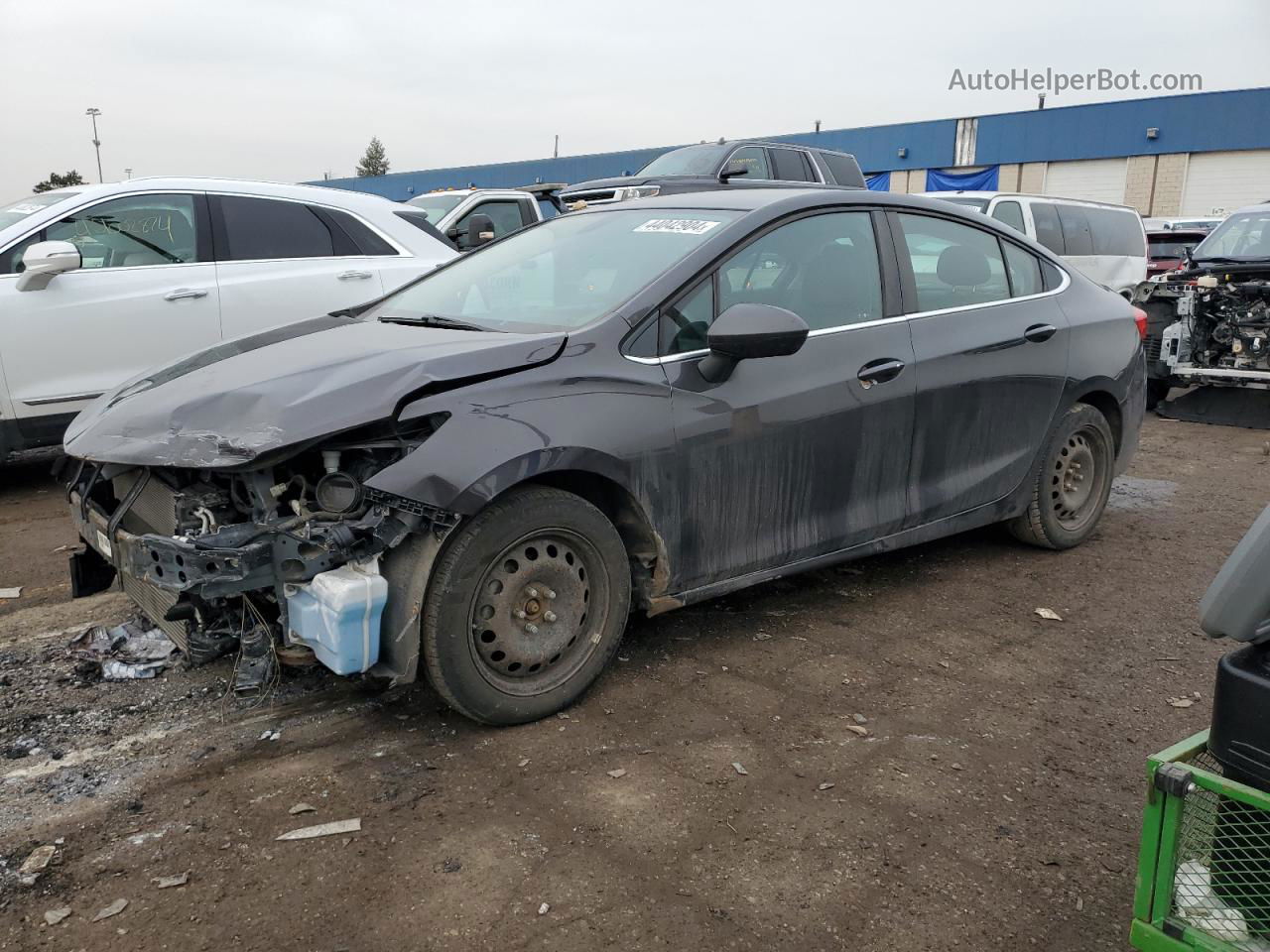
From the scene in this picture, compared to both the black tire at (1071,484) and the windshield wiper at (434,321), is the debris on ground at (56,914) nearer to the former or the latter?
the windshield wiper at (434,321)

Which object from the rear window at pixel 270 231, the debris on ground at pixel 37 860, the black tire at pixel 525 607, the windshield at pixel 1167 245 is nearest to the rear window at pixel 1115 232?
the windshield at pixel 1167 245

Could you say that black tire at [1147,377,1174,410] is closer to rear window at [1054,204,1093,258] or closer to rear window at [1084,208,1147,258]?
rear window at [1054,204,1093,258]

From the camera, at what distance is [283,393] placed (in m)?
3.07

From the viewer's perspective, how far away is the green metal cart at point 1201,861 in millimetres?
1759

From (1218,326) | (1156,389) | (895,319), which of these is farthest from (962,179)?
(895,319)

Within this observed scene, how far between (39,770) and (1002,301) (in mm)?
4184

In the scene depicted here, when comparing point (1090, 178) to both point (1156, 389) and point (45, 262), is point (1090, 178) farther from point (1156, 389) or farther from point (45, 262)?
point (45, 262)

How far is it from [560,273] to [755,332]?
38.8 inches

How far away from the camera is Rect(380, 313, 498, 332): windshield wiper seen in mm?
3674

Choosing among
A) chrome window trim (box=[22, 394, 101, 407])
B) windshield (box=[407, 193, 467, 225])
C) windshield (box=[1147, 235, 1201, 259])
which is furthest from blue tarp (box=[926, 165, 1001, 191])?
chrome window trim (box=[22, 394, 101, 407])

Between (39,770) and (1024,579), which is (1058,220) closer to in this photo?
(1024,579)

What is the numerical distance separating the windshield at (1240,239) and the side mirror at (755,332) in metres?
7.92

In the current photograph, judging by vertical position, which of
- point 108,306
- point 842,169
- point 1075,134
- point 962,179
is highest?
point 1075,134

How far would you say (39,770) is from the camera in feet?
9.94
